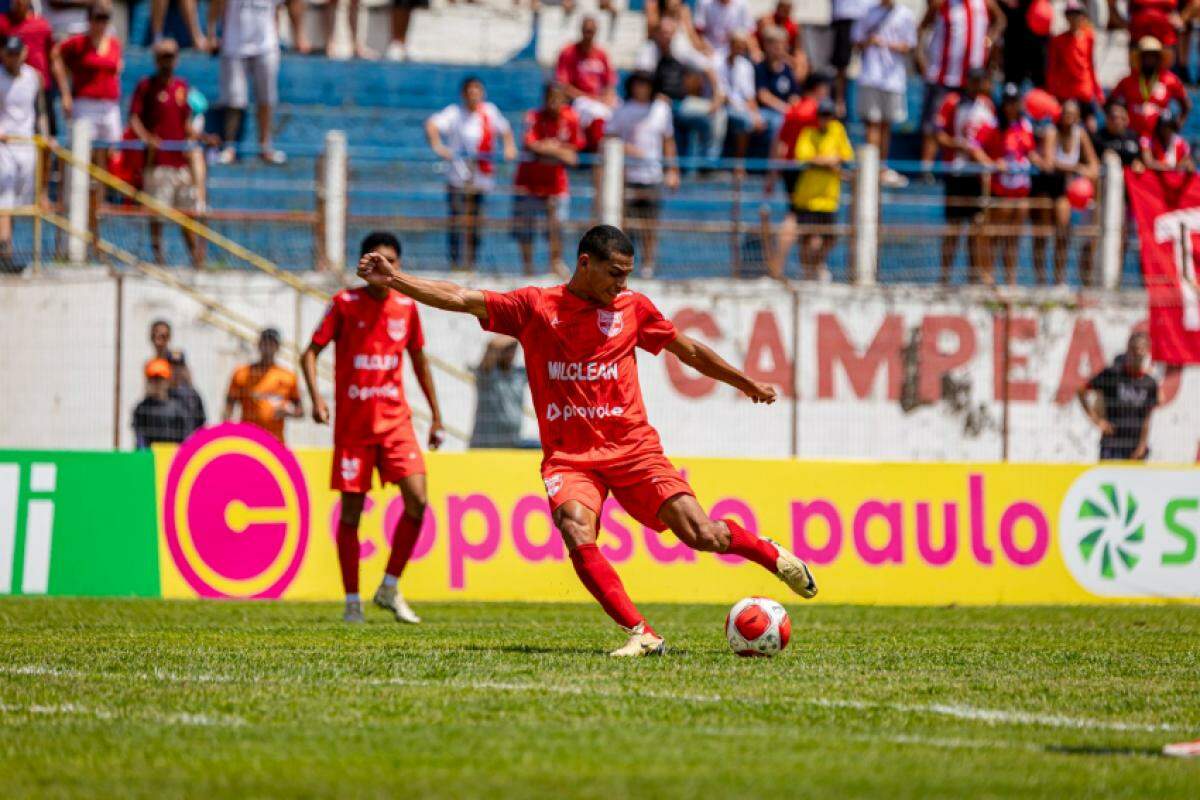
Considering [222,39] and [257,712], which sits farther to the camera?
[222,39]

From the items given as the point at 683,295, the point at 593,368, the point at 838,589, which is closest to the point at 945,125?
the point at 683,295

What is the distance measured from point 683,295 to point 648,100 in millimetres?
2407

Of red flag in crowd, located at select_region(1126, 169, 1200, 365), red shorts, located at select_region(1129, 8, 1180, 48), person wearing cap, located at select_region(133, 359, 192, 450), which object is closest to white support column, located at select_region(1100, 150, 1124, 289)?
red flag in crowd, located at select_region(1126, 169, 1200, 365)

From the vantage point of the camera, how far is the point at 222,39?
882 inches

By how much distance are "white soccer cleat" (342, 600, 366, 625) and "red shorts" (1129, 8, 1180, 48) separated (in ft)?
52.4

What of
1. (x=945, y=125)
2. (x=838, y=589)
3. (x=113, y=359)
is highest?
(x=945, y=125)

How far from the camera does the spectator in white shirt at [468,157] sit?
67.2ft

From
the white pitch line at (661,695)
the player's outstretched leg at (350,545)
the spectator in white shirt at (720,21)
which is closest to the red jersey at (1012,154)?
the spectator in white shirt at (720,21)

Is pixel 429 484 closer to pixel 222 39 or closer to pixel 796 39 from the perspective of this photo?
pixel 222 39

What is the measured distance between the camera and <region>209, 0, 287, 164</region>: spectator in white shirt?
22234 mm

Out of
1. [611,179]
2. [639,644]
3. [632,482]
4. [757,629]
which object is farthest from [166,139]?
[757,629]

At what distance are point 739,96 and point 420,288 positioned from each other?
572 inches

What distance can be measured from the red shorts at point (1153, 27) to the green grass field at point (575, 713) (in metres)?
14.9

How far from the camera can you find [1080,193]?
21969mm
